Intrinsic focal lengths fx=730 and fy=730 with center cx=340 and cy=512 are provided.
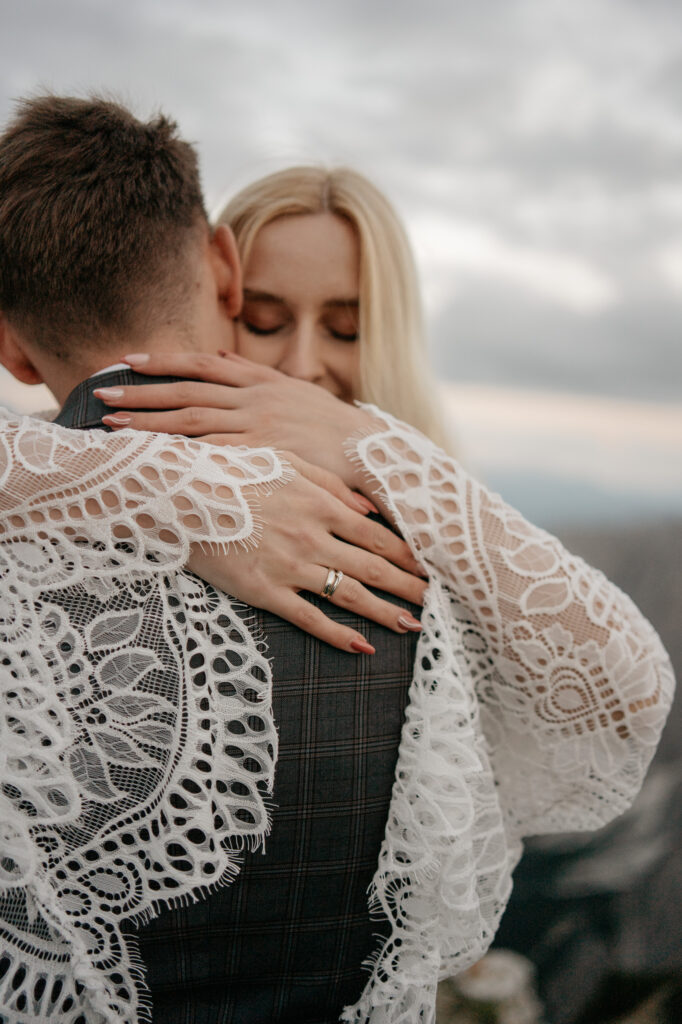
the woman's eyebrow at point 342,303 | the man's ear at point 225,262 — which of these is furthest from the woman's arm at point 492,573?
the woman's eyebrow at point 342,303

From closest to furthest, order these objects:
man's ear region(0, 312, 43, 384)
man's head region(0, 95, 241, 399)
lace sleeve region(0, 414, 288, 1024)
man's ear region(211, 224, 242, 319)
Answer: lace sleeve region(0, 414, 288, 1024)
man's head region(0, 95, 241, 399)
man's ear region(0, 312, 43, 384)
man's ear region(211, 224, 242, 319)

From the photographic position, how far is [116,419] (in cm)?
108

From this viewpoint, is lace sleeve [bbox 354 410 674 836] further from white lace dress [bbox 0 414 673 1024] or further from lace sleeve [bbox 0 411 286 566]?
lace sleeve [bbox 0 411 286 566]

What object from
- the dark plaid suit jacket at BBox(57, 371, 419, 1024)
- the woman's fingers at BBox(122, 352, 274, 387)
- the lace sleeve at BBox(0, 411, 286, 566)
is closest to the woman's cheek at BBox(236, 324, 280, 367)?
the woman's fingers at BBox(122, 352, 274, 387)

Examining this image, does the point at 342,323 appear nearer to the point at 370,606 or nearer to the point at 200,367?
the point at 200,367

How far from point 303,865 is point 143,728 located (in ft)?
1.01

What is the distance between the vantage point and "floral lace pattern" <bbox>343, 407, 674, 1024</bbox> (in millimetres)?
1052

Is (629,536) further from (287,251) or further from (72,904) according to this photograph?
(72,904)

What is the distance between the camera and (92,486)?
956mm

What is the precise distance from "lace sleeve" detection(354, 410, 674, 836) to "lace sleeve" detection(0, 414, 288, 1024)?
311 mm

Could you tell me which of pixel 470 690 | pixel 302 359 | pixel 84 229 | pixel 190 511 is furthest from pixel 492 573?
pixel 302 359

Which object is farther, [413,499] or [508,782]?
[508,782]

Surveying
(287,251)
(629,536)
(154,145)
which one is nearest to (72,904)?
(154,145)

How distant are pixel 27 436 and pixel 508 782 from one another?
1.02 metres
